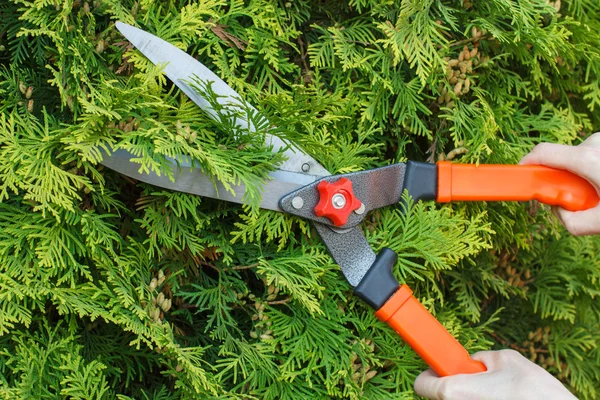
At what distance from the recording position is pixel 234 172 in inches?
54.7

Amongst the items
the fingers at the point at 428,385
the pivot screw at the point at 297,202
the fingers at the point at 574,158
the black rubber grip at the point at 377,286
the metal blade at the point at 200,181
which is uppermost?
the fingers at the point at 574,158

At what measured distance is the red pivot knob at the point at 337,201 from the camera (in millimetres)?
1468

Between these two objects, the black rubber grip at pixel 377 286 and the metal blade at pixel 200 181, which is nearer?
the metal blade at pixel 200 181

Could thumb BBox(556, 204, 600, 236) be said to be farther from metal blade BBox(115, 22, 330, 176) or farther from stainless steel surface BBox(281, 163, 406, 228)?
metal blade BBox(115, 22, 330, 176)

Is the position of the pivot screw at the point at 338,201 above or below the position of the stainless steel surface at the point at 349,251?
above

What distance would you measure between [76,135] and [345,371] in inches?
33.4

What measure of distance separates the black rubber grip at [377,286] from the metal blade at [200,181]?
28 cm

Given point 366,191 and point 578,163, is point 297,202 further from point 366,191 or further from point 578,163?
point 578,163

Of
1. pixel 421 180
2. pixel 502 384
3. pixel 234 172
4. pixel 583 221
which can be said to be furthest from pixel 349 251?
pixel 583 221

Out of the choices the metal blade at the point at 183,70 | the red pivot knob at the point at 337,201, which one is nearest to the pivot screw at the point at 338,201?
the red pivot knob at the point at 337,201

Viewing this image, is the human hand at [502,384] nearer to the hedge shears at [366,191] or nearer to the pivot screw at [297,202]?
the hedge shears at [366,191]

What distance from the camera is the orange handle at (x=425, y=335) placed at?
1.51m

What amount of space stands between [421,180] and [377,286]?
0.29 metres

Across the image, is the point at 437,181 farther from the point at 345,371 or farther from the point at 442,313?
the point at 345,371
